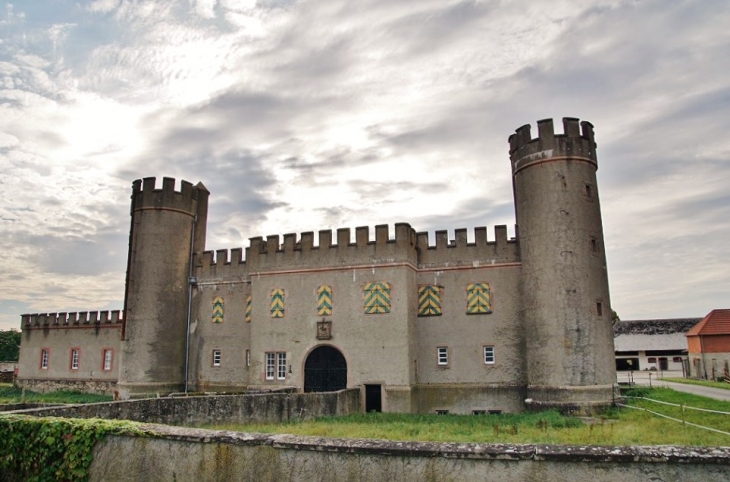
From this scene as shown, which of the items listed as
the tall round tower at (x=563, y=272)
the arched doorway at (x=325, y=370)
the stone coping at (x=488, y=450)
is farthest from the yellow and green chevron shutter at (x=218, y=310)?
the stone coping at (x=488, y=450)

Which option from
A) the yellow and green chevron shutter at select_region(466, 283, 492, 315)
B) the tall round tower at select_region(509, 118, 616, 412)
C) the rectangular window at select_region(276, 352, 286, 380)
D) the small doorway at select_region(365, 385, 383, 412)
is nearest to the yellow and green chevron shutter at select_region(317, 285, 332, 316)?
the rectangular window at select_region(276, 352, 286, 380)

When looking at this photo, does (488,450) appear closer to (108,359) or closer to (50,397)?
(108,359)

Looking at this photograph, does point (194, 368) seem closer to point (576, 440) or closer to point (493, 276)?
point (493, 276)

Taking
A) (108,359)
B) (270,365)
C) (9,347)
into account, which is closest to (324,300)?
(270,365)

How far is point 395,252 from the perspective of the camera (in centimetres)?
2678

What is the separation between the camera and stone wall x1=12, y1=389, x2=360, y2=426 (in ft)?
42.1

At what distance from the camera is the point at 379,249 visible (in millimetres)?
27125

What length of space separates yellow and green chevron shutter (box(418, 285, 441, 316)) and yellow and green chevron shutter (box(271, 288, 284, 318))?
7.21 metres

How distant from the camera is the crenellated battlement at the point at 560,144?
24.9m

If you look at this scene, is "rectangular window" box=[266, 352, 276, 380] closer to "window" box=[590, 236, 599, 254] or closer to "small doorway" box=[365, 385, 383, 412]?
"small doorway" box=[365, 385, 383, 412]

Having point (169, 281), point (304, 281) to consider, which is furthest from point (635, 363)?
point (169, 281)

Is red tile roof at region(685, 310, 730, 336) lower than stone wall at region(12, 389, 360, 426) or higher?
higher

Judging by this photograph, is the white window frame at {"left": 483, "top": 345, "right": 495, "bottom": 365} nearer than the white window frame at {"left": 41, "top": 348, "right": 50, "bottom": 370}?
Yes

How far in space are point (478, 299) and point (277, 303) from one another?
10409mm
